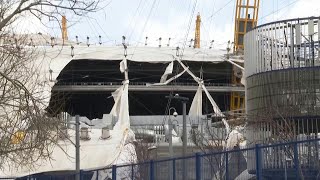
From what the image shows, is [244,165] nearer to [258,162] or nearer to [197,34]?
[258,162]

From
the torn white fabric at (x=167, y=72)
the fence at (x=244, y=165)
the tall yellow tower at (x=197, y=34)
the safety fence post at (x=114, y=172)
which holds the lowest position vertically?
the safety fence post at (x=114, y=172)

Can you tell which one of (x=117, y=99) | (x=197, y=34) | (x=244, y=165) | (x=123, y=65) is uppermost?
(x=197, y=34)

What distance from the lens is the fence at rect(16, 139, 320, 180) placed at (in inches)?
529

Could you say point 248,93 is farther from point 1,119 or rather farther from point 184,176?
point 184,176

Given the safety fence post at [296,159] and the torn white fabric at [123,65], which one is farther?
the torn white fabric at [123,65]

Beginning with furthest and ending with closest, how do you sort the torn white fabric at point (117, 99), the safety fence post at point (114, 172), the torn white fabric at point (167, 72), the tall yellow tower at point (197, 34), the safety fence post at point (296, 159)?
the tall yellow tower at point (197, 34), the torn white fabric at point (167, 72), the torn white fabric at point (117, 99), the safety fence post at point (114, 172), the safety fence post at point (296, 159)

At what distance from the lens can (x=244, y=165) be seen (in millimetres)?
15570

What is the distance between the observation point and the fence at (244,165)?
13438 millimetres

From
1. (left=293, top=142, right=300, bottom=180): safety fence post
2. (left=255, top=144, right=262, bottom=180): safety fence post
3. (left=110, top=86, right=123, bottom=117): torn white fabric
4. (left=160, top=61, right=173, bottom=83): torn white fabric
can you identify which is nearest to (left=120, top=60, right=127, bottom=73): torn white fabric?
(left=110, top=86, right=123, bottom=117): torn white fabric

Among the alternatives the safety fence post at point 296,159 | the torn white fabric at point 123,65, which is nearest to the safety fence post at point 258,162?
the safety fence post at point 296,159

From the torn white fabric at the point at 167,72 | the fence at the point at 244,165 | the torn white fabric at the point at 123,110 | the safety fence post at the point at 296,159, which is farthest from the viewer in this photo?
the torn white fabric at the point at 167,72

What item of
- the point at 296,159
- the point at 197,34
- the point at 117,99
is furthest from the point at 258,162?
the point at 197,34

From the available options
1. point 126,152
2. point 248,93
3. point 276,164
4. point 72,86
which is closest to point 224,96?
point 72,86

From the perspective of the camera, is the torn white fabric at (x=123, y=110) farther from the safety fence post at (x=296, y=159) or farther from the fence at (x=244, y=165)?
the safety fence post at (x=296, y=159)
